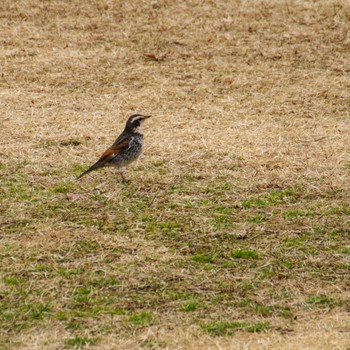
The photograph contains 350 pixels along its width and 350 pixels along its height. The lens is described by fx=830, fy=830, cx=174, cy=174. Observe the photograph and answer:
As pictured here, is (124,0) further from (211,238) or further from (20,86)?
(211,238)

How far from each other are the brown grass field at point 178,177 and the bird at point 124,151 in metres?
0.27

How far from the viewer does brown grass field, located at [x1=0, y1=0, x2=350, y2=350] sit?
728 cm

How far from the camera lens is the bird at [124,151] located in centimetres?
1027

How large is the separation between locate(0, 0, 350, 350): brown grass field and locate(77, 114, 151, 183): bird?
0.90 feet

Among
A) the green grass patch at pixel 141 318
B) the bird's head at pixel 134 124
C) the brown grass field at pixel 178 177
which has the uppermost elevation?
the bird's head at pixel 134 124

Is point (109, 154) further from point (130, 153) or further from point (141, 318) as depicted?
point (141, 318)

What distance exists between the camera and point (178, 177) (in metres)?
10.6

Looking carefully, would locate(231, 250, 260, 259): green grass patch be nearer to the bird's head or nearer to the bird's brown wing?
the bird's brown wing

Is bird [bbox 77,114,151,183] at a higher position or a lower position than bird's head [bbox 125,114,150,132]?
lower

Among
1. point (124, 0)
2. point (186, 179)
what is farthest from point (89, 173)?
point (124, 0)

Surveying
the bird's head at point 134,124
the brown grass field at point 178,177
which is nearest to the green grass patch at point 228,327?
the brown grass field at point 178,177

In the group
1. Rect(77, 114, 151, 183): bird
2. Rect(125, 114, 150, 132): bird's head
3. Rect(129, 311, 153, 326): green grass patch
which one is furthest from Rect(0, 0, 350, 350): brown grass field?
Rect(125, 114, 150, 132): bird's head

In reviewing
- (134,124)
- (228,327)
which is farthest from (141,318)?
(134,124)

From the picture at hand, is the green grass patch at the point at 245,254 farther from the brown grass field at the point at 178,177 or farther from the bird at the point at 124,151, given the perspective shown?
the bird at the point at 124,151
